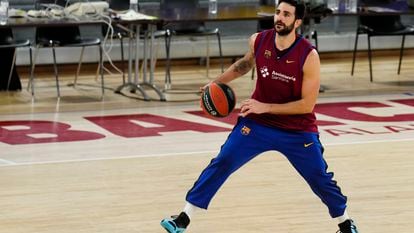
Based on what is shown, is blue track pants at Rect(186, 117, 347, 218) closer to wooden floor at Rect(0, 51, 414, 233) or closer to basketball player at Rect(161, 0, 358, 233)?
basketball player at Rect(161, 0, 358, 233)

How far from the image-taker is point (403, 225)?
7.39 metres

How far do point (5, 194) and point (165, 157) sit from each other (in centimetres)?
183

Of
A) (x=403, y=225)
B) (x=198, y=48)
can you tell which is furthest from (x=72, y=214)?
(x=198, y=48)

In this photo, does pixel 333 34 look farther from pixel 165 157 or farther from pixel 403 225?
pixel 403 225

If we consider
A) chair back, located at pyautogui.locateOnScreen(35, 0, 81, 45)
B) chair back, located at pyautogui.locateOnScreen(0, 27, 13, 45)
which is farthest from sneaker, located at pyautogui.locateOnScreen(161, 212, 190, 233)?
chair back, located at pyautogui.locateOnScreen(0, 27, 13, 45)

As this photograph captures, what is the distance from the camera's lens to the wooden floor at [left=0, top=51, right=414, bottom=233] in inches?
298

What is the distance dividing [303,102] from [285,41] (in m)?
0.40

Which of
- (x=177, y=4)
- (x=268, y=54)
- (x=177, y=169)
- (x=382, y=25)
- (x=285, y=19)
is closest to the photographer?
(x=285, y=19)

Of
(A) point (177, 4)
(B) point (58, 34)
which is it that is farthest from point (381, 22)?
(B) point (58, 34)

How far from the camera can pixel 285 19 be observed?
6.48m

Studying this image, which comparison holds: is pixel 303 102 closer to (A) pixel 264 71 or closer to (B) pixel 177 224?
(A) pixel 264 71

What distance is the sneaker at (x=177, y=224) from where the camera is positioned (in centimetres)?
670

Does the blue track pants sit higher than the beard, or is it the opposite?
the beard

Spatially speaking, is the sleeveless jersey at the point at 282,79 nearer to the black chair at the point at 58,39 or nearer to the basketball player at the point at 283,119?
the basketball player at the point at 283,119
